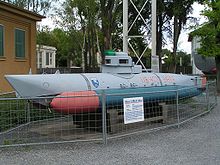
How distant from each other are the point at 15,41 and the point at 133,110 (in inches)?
444

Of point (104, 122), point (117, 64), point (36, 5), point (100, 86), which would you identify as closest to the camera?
point (104, 122)

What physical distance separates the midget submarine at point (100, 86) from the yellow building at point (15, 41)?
7.26 m

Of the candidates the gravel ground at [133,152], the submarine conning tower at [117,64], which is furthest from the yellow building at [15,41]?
the gravel ground at [133,152]

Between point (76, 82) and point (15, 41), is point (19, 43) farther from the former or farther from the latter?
point (76, 82)

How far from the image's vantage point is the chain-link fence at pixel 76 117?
28.1ft

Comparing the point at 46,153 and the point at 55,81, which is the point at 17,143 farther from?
the point at 55,81

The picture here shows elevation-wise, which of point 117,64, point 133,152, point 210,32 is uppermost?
point 210,32

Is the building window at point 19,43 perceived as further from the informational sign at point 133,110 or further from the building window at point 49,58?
the building window at point 49,58

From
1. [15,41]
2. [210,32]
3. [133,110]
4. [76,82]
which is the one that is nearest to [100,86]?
[76,82]

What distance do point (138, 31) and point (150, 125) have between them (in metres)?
24.5

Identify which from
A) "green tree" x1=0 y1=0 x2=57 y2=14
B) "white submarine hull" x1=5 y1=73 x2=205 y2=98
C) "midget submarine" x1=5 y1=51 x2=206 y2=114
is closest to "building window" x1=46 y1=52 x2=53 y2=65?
"green tree" x1=0 y1=0 x2=57 y2=14

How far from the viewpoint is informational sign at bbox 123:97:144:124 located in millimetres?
8836

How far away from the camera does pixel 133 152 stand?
25.4ft

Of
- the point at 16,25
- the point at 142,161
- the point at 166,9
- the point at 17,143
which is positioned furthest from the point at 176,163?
the point at 166,9
